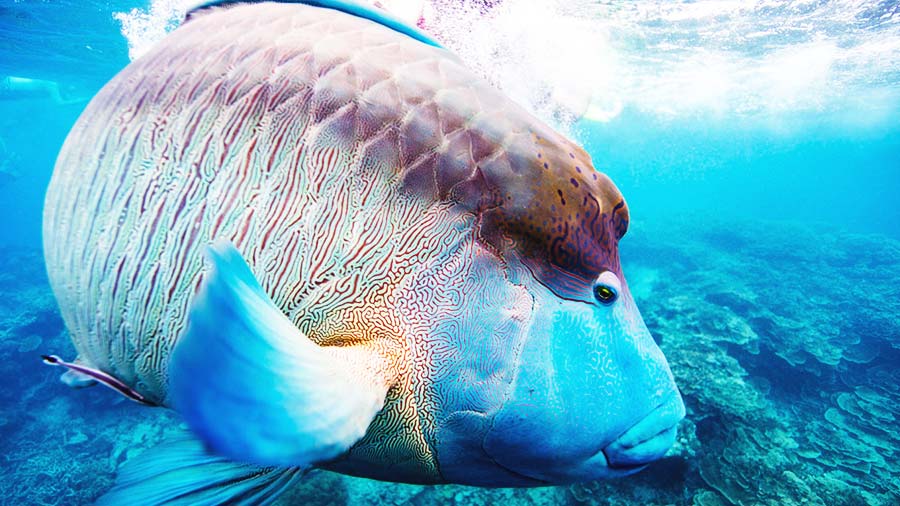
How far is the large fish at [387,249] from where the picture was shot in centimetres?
90

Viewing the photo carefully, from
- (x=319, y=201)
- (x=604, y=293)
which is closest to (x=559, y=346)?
(x=604, y=293)

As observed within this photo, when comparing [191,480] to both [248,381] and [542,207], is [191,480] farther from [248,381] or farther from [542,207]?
[542,207]

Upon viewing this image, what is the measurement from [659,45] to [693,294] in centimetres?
1566

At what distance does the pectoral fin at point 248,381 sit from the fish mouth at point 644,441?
0.70 metres

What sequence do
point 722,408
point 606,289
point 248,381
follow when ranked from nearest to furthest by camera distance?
point 248,381 → point 606,289 → point 722,408

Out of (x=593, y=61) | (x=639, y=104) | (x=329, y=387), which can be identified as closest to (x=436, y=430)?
(x=329, y=387)

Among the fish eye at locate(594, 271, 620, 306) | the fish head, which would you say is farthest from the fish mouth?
the fish eye at locate(594, 271, 620, 306)

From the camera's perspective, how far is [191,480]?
1.09 m

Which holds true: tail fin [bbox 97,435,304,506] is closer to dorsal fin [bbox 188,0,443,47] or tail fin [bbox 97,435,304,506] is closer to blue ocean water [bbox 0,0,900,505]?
dorsal fin [bbox 188,0,443,47]

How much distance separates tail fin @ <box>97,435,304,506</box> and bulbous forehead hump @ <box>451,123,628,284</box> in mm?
884

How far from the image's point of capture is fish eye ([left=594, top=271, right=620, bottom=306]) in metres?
1.00

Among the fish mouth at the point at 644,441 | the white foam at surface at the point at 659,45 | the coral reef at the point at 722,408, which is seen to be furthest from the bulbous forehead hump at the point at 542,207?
the coral reef at the point at 722,408

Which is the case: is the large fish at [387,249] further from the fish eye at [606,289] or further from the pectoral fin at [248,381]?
the pectoral fin at [248,381]

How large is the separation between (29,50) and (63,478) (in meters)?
22.9
